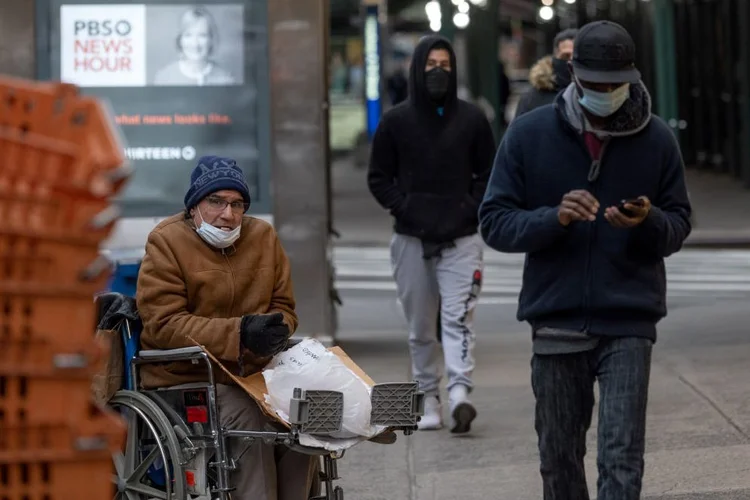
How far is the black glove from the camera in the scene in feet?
18.1

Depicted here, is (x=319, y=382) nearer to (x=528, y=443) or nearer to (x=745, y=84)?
(x=528, y=443)

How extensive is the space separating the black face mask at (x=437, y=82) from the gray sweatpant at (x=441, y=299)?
0.77 m

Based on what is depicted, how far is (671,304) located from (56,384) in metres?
11.2

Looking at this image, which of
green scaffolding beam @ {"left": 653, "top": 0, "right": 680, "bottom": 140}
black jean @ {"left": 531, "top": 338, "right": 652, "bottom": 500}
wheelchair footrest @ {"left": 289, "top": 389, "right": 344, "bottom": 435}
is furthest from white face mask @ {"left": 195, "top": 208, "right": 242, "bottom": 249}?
green scaffolding beam @ {"left": 653, "top": 0, "right": 680, "bottom": 140}

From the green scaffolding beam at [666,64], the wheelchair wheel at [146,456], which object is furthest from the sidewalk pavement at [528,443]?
the green scaffolding beam at [666,64]

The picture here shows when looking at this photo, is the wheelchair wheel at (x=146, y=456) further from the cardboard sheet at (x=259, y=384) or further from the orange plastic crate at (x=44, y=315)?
the orange plastic crate at (x=44, y=315)

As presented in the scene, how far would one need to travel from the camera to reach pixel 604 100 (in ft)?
16.8

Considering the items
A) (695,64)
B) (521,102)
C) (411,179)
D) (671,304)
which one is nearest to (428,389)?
(411,179)

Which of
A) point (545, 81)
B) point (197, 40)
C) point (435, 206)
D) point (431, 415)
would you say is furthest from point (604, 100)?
point (197, 40)

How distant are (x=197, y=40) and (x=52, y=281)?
289 inches

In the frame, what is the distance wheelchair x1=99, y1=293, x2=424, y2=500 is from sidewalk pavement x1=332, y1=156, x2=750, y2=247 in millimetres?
13476

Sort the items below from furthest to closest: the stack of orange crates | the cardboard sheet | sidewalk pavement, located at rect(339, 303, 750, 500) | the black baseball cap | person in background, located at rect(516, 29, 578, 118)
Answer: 1. person in background, located at rect(516, 29, 578, 118)
2. sidewalk pavement, located at rect(339, 303, 750, 500)
3. the cardboard sheet
4. the black baseball cap
5. the stack of orange crates

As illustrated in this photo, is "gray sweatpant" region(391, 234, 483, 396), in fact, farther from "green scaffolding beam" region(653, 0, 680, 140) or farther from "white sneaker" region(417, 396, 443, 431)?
"green scaffolding beam" region(653, 0, 680, 140)

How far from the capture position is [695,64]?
30.1 metres
